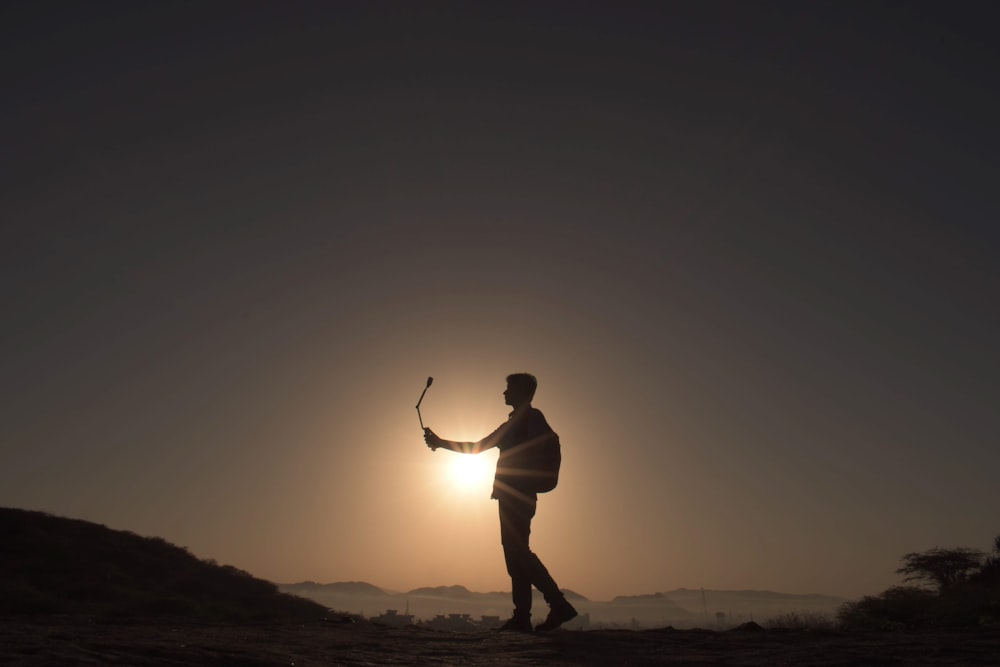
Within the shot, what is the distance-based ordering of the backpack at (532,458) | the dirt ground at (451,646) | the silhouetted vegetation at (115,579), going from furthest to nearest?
the silhouetted vegetation at (115,579), the backpack at (532,458), the dirt ground at (451,646)

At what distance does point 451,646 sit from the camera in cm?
580

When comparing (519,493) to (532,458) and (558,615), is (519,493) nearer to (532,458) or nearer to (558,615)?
(532,458)

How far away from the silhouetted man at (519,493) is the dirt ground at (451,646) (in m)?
0.95

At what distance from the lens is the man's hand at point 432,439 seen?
333 inches

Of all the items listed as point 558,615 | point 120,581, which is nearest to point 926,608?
point 558,615

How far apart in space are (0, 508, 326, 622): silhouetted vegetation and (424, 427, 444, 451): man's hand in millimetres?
2778

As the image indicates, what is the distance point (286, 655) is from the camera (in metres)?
4.36

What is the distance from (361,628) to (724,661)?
3737 millimetres

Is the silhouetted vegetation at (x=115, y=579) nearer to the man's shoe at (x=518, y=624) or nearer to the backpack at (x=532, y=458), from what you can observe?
the man's shoe at (x=518, y=624)

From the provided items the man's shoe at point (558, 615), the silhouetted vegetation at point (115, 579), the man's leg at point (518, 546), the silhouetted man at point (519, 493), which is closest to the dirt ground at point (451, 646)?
the man's shoe at point (558, 615)

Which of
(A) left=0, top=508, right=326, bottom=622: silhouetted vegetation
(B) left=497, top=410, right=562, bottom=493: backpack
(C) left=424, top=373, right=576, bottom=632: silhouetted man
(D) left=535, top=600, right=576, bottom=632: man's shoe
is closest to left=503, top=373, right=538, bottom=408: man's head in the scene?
(C) left=424, top=373, right=576, bottom=632: silhouetted man

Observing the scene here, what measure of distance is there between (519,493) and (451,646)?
8.18 ft

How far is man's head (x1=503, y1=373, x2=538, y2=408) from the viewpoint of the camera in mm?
8633

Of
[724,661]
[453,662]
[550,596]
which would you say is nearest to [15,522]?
[550,596]
